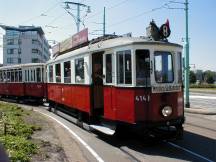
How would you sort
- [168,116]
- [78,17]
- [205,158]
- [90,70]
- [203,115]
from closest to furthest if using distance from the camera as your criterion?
[205,158]
[168,116]
[90,70]
[203,115]
[78,17]

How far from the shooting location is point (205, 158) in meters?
9.17

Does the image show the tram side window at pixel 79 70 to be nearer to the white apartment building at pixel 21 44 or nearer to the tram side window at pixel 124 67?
the tram side window at pixel 124 67

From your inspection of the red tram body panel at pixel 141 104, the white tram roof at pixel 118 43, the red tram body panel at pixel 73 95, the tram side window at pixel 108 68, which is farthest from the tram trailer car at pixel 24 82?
the red tram body panel at pixel 141 104

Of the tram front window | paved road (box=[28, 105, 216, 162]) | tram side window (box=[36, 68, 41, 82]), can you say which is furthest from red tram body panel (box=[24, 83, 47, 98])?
the tram front window

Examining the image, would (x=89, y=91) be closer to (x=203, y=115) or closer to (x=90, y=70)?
(x=90, y=70)

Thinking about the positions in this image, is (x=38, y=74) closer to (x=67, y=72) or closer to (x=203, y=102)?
(x=67, y=72)

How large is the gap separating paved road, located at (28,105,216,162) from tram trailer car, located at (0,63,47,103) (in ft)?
45.4

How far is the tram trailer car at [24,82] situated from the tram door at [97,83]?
40.4 ft

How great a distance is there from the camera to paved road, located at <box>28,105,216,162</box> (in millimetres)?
9352

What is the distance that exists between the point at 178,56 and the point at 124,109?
2264 millimetres

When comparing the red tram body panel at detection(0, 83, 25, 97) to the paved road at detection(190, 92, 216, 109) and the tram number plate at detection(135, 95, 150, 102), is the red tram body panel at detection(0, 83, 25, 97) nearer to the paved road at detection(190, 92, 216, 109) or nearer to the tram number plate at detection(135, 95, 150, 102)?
the paved road at detection(190, 92, 216, 109)

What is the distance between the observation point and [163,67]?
10875mm

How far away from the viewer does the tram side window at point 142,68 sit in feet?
34.6

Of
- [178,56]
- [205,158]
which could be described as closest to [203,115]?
[178,56]
